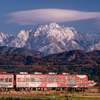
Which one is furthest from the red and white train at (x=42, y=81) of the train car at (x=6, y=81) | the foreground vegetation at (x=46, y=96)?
the foreground vegetation at (x=46, y=96)

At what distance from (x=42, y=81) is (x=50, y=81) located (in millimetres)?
1988

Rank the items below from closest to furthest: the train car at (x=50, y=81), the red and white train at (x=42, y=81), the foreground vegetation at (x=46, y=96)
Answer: the foreground vegetation at (x=46, y=96)
the red and white train at (x=42, y=81)
the train car at (x=50, y=81)

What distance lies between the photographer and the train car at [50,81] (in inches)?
2712

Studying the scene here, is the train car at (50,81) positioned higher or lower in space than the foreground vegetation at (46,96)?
higher

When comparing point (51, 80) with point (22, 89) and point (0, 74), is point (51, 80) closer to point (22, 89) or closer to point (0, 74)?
point (22, 89)

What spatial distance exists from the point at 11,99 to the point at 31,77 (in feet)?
80.1

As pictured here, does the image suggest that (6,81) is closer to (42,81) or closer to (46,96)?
(42,81)

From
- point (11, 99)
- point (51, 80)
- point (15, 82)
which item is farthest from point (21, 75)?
point (11, 99)

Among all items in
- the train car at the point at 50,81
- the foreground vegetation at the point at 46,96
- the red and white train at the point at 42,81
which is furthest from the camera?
the train car at the point at 50,81

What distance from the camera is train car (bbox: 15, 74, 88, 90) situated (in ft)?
226

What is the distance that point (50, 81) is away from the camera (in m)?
71.3

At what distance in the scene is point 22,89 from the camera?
68.9 meters

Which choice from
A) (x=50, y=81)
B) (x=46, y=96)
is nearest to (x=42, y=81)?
(x=50, y=81)

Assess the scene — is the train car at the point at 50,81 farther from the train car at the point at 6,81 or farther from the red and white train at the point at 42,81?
the train car at the point at 6,81
